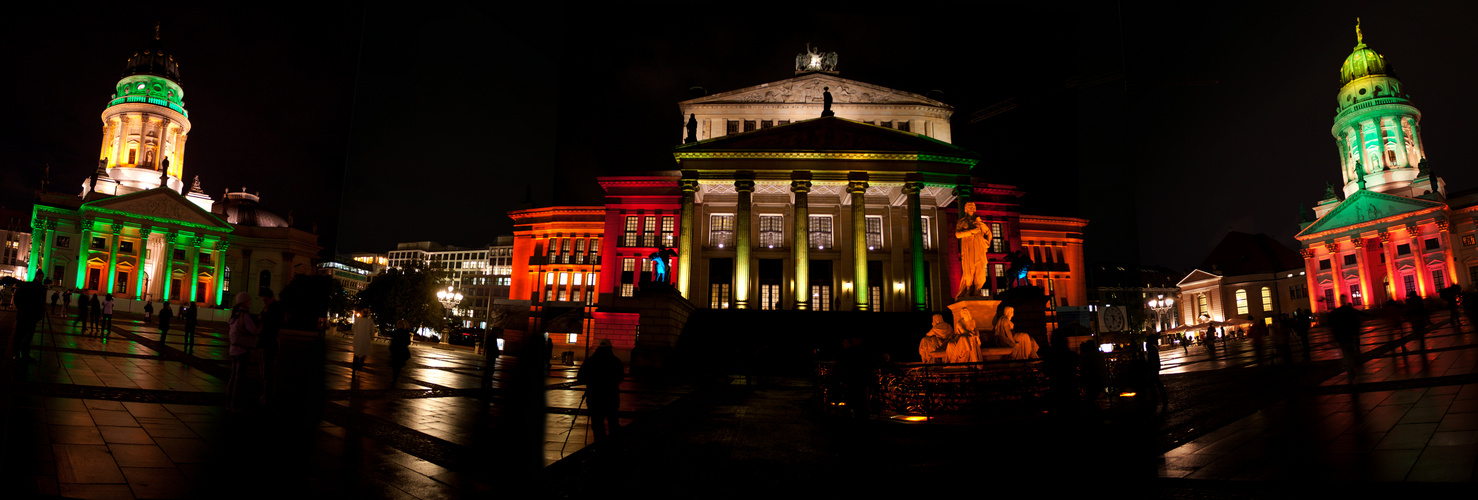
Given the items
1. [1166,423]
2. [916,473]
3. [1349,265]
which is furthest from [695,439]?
[1349,265]

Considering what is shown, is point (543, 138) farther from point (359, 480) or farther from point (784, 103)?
point (784, 103)

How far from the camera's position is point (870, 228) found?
132 feet

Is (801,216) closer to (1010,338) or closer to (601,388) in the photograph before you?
(1010,338)

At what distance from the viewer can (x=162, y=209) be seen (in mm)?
56875

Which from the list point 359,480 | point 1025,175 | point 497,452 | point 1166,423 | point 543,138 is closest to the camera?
point 359,480

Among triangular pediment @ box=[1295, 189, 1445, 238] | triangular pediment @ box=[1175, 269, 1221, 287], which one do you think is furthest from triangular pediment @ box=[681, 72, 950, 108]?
triangular pediment @ box=[1175, 269, 1221, 287]

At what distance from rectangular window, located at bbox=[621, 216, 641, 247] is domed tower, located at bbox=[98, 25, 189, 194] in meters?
51.0

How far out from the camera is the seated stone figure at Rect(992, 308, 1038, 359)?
13.4 meters

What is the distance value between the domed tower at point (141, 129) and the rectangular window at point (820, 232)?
62307mm

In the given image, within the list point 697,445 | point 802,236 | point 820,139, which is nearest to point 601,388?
point 697,445

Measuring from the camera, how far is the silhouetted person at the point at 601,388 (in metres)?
7.55

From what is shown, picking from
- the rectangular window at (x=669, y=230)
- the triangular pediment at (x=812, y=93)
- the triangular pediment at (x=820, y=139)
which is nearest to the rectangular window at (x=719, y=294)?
the rectangular window at (x=669, y=230)

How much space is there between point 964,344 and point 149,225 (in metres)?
70.0

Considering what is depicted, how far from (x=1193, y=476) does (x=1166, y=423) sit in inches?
160
